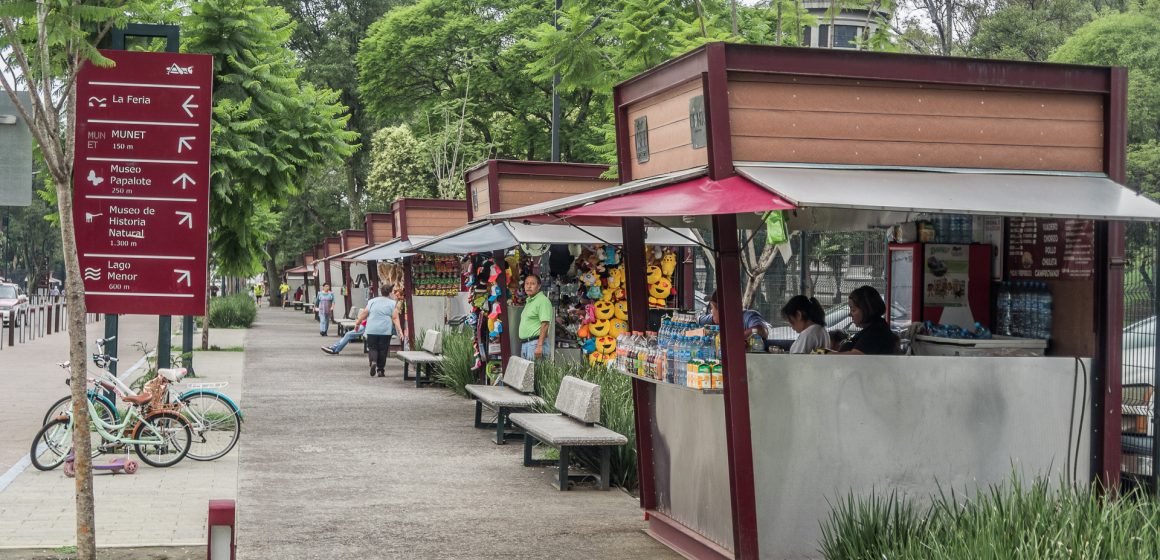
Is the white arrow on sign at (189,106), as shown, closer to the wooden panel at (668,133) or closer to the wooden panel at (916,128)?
the wooden panel at (668,133)

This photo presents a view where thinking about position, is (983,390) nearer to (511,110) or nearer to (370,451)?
(370,451)

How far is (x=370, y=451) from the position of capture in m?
12.6

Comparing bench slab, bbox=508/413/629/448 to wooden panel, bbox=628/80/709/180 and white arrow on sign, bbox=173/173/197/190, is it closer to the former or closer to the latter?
wooden panel, bbox=628/80/709/180

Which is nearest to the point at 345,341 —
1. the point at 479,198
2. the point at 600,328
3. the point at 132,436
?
the point at 479,198

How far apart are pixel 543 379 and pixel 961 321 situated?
5.83 m

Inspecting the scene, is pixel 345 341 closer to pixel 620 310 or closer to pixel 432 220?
pixel 432 220

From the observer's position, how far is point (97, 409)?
437 inches

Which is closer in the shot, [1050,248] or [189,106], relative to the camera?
[1050,248]

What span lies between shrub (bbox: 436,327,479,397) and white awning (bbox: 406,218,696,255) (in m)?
3.21

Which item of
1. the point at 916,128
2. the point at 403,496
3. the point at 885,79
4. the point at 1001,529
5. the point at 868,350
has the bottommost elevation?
the point at 403,496

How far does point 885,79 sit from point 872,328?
2218 mm

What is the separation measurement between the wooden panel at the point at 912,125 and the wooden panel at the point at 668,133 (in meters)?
0.40

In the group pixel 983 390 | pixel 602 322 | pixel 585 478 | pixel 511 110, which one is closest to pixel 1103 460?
pixel 983 390

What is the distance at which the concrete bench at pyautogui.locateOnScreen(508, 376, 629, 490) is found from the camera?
10234 mm
